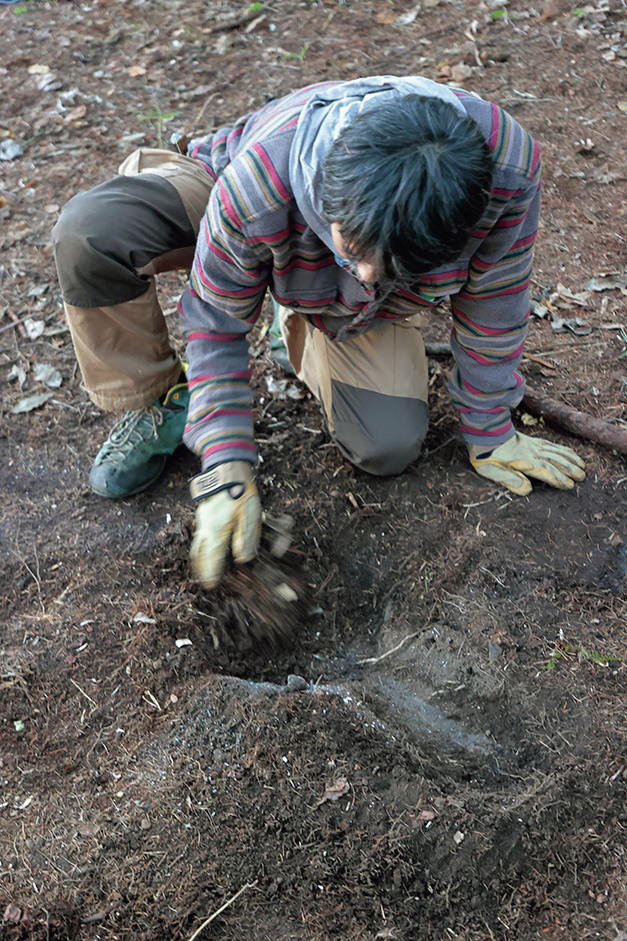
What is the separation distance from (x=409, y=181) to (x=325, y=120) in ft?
1.46

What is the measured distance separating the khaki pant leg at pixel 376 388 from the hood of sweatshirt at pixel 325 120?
0.94 m

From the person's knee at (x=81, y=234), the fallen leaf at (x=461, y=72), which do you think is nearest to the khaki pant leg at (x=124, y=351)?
the person's knee at (x=81, y=234)

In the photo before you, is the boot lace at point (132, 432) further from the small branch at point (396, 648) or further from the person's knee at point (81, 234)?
the small branch at point (396, 648)

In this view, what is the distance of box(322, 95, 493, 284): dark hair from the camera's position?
137cm

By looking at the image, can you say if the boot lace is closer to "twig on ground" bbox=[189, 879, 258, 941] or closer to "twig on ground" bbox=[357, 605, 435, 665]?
"twig on ground" bbox=[357, 605, 435, 665]

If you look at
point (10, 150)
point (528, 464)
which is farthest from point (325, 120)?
point (10, 150)

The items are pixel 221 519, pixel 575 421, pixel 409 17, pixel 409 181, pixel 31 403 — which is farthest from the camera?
pixel 409 17

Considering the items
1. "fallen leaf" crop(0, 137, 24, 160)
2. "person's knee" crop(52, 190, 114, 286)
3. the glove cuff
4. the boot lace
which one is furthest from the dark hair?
"fallen leaf" crop(0, 137, 24, 160)

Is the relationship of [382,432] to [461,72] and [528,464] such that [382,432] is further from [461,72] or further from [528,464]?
[461,72]

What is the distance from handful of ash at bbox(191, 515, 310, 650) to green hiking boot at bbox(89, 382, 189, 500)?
25.8 inches

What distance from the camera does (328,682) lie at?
2252 mm

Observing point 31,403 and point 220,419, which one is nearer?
point 220,419

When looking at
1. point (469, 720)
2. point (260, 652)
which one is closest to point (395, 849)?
point (469, 720)

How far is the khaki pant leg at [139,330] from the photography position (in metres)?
2.46
